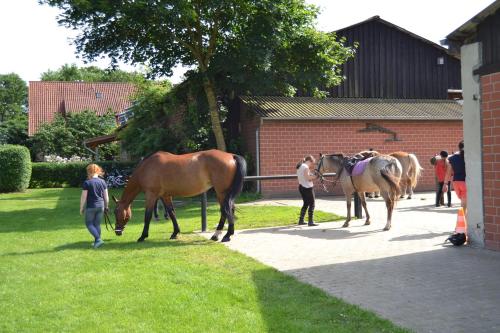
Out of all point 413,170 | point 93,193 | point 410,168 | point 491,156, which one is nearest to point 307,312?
point 491,156

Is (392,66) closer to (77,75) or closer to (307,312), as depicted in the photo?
(307,312)

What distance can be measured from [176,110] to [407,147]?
10924 millimetres

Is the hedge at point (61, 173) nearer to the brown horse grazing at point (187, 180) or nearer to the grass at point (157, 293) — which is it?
the brown horse grazing at point (187, 180)

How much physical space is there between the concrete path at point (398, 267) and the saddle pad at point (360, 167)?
1298 mm

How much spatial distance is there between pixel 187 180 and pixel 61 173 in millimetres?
25714

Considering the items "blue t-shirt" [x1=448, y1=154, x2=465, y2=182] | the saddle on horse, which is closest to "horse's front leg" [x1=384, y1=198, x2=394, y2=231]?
the saddle on horse

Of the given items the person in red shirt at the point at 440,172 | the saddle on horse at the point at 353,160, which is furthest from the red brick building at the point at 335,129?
the saddle on horse at the point at 353,160

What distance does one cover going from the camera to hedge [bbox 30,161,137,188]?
112ft

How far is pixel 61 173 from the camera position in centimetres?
3469

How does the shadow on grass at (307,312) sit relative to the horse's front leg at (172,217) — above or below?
below

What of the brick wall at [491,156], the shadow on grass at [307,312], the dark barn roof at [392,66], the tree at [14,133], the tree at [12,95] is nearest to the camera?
the shadow on grass at [307,312]

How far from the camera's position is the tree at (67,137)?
1763 inches

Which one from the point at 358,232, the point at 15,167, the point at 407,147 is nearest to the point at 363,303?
the point at 358,232

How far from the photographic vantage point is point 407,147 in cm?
2414
